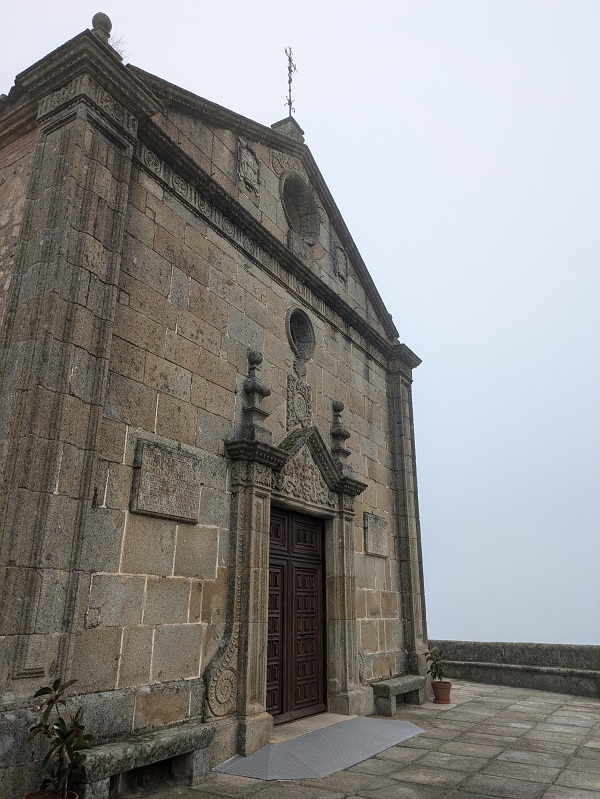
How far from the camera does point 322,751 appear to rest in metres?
5.85

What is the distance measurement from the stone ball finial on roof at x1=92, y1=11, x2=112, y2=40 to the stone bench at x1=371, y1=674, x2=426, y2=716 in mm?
8343

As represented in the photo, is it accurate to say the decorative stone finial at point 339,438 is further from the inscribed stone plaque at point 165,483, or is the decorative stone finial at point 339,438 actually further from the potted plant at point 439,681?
the potted plant at point 439,681

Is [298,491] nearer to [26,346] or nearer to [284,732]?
[284,732]

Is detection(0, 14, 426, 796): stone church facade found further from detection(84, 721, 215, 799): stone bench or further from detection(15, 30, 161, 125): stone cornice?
detection(84, 721, 215, 799): stone bench

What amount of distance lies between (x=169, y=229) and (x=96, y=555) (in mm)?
3425

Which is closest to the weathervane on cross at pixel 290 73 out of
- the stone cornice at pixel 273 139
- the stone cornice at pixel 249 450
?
the stone cornice at pixel 273 139

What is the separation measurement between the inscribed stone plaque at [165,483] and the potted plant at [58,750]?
1.61 meters

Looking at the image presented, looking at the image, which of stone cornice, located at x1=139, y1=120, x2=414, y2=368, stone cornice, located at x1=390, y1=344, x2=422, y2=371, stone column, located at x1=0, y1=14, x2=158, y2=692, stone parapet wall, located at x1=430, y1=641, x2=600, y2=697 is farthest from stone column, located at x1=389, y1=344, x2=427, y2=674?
stone column, located at x1=0, y1=14, x2=158, y2=692

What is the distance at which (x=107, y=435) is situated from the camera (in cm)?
496

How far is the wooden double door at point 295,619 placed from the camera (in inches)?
269

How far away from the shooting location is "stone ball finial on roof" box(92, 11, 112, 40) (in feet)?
17.9

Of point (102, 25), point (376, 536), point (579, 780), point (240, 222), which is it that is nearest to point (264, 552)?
point (376, 536)

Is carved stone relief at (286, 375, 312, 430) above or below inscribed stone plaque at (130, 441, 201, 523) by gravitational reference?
above

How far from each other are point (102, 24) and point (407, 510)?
8.08 metres
